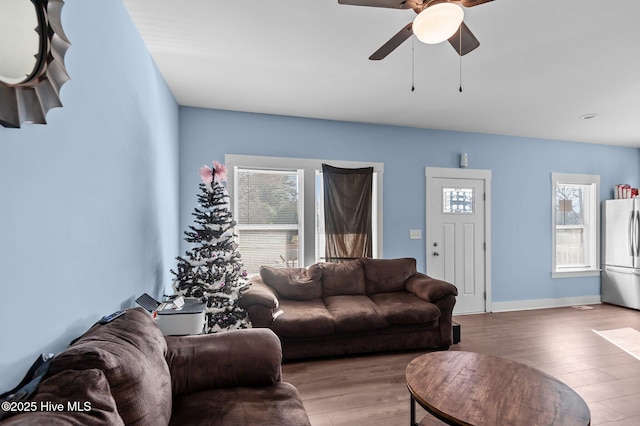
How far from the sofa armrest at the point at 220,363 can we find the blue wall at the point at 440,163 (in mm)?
2289

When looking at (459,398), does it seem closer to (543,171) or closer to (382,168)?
(382,168)

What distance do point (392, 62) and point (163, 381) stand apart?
2.71 meters

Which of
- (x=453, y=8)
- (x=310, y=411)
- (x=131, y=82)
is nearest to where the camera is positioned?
(x=453, y=8)

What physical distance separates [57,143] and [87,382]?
88 cm

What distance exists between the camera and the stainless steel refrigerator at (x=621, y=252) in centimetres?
480

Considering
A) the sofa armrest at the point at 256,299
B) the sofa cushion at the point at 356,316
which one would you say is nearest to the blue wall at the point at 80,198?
the sofa armrest at the point at 256,299

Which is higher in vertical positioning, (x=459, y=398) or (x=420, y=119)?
(x=420, y=119)

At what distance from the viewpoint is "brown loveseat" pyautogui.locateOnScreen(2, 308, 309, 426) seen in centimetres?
89

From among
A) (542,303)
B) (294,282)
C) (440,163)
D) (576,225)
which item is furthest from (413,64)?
(576,225)

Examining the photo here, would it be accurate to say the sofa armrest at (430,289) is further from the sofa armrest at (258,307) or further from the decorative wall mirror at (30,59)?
the decorative wall mirror at (30,59)

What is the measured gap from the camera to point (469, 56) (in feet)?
8.32

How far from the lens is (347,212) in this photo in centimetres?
416

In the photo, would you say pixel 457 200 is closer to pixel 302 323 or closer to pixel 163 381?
pixel 302 323

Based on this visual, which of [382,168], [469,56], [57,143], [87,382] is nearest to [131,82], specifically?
[57,143]
